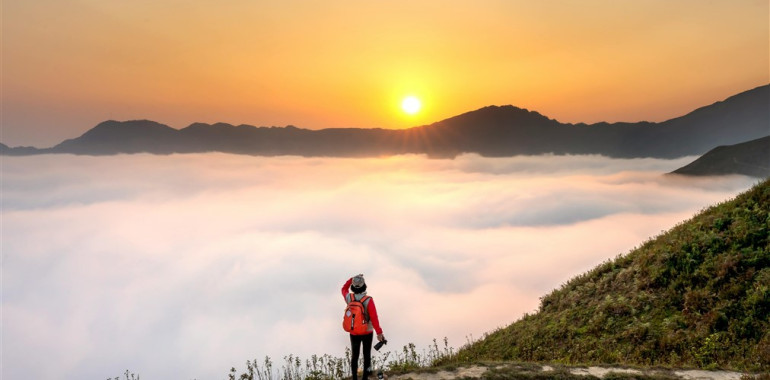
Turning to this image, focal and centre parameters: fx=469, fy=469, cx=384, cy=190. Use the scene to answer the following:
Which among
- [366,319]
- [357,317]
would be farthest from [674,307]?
[357,317]

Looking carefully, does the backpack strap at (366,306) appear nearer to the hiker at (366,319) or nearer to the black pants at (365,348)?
the hiker at (366,319)

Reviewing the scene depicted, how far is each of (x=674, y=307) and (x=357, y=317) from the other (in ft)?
50.4

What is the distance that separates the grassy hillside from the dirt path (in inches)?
44.7

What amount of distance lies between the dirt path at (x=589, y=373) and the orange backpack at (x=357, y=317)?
203 centimetres

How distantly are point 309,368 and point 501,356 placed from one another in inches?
401

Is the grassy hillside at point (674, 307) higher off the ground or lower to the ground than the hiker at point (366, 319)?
lower

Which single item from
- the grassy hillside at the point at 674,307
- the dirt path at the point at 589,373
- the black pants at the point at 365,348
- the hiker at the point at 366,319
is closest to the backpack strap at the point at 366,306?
the hiker at the point at 366,319

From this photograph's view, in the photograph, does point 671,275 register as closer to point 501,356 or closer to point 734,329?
point 734,329

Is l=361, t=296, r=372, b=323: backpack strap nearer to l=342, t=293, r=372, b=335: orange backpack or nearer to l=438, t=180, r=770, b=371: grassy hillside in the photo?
l=342, t=293, r=372, b=335: orange backpack

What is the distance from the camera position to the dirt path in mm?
13219

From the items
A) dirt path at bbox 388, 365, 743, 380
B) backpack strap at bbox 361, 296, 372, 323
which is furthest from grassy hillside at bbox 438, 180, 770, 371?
backpack strap at bbox 361, 296, 372, 323

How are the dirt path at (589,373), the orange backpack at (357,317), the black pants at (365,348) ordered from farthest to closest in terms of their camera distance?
the dirt path at (589,373)
the black pants at (365,348)
the orange backpack at (357,317)

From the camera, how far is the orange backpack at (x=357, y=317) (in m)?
12.1

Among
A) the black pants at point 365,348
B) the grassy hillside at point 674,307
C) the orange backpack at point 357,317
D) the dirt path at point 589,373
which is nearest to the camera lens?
the orange backpack at point 357,317
